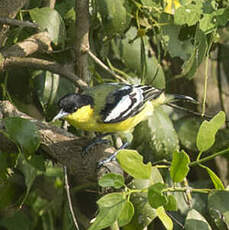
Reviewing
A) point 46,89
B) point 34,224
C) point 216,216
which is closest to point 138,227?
point 216,216

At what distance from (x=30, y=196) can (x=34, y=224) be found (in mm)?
129

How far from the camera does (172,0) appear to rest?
5.24 ft

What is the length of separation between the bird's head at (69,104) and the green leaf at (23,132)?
0.31 metres

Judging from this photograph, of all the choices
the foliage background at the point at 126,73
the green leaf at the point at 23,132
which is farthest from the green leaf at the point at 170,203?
the green leaf at the point at 23,132

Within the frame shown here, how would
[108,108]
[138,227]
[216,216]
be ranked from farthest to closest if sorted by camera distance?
[108,108]
[138,227]
[216,216]

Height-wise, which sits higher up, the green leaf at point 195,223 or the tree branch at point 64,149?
the tree branch at point 64,149

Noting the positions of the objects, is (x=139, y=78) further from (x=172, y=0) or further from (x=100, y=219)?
(x=100, y=219)

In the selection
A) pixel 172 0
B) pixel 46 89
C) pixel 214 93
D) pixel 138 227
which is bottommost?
pixel 214 93

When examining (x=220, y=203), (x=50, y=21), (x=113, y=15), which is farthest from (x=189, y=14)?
(x=220, y=203)

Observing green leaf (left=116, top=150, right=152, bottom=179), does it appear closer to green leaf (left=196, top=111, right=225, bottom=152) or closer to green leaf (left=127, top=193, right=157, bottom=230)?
green leaf (left=196, top=111, right=225, bottom=152)

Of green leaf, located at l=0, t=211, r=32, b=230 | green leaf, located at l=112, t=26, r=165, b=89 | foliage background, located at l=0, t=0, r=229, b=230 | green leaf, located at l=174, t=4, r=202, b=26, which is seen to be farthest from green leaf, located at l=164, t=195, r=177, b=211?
green leaf, located at l=0, t=211, r=32, b=230

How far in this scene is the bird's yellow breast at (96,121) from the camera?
5.38 feet

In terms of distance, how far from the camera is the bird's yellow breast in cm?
164

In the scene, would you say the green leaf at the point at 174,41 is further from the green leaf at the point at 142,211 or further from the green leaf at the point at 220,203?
the green leaf at the point at 220,203
